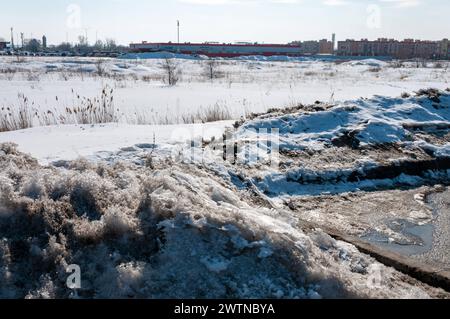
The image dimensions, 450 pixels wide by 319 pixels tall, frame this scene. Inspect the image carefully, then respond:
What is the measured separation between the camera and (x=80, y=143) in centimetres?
693

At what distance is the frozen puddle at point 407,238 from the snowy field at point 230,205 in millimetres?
25

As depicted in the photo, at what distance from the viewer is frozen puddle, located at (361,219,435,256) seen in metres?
5.49

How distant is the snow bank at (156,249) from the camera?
3.52 m

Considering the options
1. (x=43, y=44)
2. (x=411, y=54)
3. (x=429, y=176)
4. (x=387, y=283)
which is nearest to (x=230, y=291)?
(x=387, y=283)

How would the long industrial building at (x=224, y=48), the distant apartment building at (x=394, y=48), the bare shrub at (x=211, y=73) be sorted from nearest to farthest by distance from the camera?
the bare shrub at (x=211, y=73), the long industrial building at (x=224, y=48), the distant apartment building at (x=394, y=48)

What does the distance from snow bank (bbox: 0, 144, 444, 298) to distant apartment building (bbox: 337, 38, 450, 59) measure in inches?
4016

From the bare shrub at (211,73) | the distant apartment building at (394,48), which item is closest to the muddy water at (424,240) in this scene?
the bare shrub at (211,73)

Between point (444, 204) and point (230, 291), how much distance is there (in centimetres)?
489

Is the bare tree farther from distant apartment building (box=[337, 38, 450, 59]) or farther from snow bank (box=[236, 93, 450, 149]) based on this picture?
distant apartment building (box=[337, 38, 450, 59])

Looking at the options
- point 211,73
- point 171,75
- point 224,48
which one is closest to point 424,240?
point 171,75

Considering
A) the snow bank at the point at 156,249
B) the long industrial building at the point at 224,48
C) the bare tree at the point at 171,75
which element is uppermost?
the long industrial building at the point at 224,48

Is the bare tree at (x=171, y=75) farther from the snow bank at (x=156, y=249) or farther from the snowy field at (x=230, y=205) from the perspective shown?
the snow bank at (x=156, y=249)

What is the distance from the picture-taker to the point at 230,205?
185 inches

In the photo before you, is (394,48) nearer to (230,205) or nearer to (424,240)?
(424,240)
